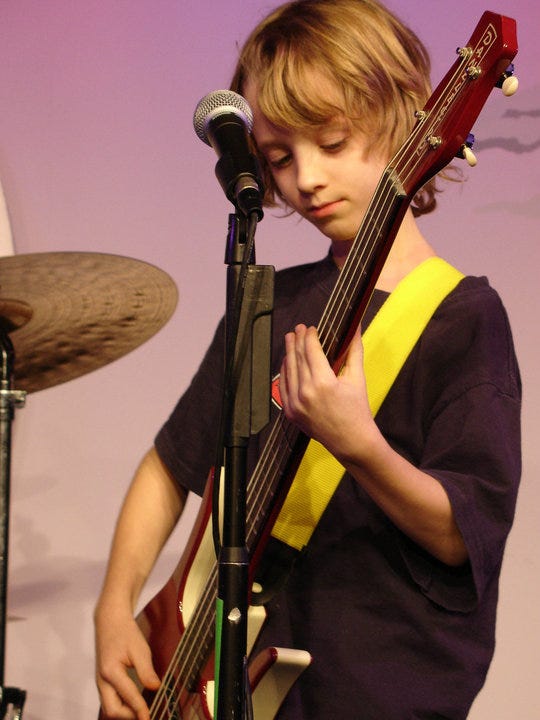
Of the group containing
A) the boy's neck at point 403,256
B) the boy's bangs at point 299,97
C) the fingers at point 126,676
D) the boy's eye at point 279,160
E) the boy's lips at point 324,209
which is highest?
the boy's bangs at point 299,97

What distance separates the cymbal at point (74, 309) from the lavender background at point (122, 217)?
0.41 m

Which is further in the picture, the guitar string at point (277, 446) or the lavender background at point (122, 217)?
the lavender background at point (122, 217)

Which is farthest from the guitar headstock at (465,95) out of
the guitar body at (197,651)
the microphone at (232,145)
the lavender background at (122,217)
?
the lavender background at (122,217)

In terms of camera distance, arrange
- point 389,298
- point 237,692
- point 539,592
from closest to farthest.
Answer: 1. point 237,692
2. point 389,298
3. point 539,592

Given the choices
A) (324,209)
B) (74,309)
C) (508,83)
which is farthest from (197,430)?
(508,83)

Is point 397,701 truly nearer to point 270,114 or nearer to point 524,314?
point 270,114

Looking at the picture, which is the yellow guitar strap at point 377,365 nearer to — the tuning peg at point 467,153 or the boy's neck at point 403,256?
the boy's neck at point 403,256

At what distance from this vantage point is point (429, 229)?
163 centimetres

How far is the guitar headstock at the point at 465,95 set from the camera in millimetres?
808

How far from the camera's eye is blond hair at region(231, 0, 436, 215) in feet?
3.52

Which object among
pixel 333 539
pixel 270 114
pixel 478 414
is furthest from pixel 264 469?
pixel 270 114

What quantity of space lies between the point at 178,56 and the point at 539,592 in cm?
111

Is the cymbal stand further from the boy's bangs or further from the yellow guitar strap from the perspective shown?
the boy's bangs

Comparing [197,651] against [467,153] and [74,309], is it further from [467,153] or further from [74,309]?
[467,153]
